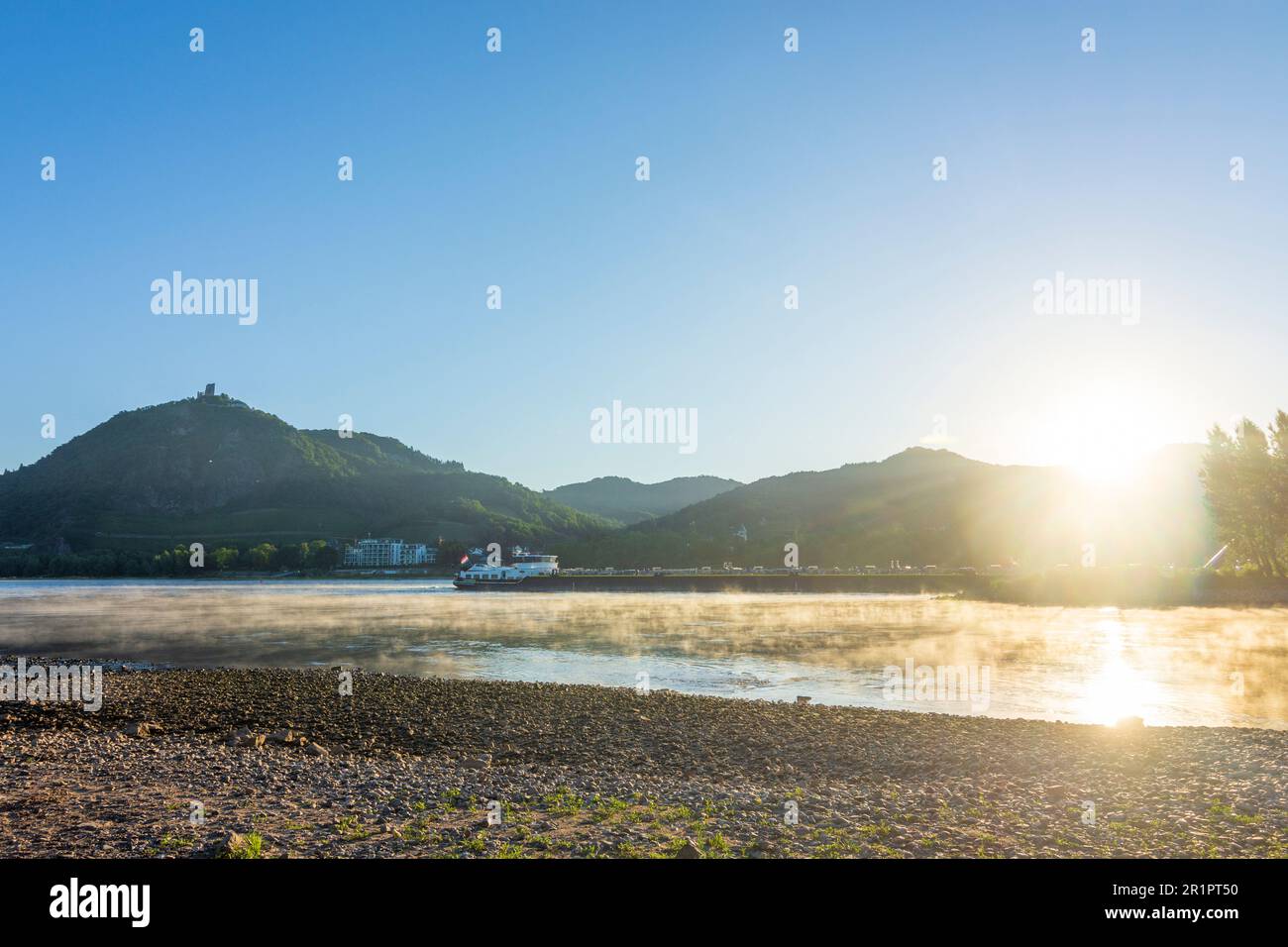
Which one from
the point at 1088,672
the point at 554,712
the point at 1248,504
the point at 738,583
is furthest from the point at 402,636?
the point at 738,583

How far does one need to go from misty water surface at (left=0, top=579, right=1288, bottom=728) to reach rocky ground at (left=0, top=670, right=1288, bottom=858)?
8.29 m

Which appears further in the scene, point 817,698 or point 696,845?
point 817,698

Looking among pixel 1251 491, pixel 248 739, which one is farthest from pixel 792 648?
pixel 1251 491

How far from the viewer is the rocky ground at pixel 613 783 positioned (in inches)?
522

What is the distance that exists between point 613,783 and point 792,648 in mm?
39811

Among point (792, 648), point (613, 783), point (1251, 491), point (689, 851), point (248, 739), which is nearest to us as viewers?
point (689, 851)

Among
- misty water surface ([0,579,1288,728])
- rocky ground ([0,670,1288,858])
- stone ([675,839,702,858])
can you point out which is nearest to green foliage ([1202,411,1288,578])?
misty water surface ([0,579,1288,728])

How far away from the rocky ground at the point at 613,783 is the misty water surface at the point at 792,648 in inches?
326

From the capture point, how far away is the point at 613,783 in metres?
18.0

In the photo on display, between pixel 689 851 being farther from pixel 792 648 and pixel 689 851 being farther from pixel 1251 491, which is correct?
pixel 1251 491

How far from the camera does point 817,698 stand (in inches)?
1321
